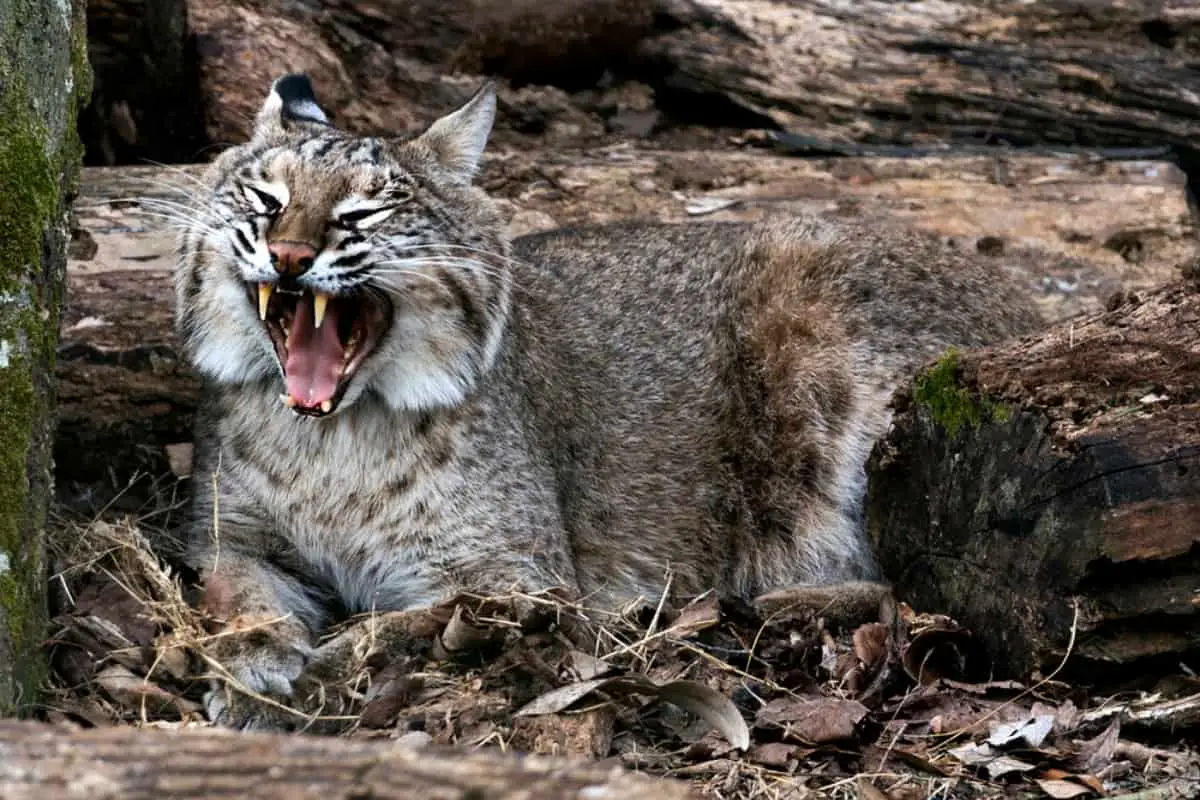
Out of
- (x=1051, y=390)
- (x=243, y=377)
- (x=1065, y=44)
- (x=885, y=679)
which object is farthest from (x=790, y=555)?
(x=1065, y=44)

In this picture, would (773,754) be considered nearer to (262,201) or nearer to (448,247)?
(448,247)

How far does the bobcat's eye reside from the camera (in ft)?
17.1

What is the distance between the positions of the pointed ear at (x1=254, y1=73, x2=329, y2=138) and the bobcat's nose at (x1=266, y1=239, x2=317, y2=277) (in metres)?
1.01

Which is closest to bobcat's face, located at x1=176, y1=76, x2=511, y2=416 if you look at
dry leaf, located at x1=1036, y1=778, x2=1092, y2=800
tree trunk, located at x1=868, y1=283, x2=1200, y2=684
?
tree trunk, located at x1=868, y1=283, x2=1200, y2=684

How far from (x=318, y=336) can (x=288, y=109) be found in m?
1.16

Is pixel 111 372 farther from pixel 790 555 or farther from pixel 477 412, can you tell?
pixel 790 555

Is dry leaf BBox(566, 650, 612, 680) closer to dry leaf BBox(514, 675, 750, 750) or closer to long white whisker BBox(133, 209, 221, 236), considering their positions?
dry leaf BBox(514, 675, 750, 750)

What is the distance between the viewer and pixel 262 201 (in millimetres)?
5270

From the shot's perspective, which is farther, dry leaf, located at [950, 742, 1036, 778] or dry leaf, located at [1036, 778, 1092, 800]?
dry leaf, located at [950, 742, 1036, 778]

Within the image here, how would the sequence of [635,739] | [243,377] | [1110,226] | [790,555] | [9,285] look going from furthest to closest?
1. [1110,226]
2. [790,555]
3. [243,377]
4. [635,739]
5. [9,285]

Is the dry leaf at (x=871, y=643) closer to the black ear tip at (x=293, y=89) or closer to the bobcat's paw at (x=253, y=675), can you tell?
the bobcat's paw at (x=253, y=675)

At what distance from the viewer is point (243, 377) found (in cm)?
556

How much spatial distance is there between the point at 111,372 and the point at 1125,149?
4.90m

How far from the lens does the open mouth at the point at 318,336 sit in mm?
5086
